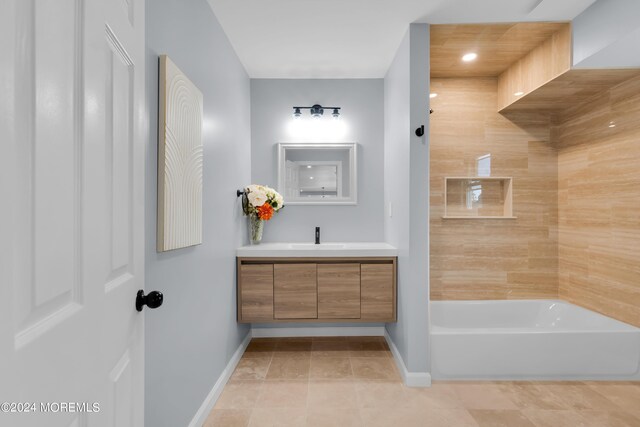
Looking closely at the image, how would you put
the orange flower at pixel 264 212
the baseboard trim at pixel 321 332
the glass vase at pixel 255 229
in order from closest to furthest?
the orange flower at pixel 264 212
the glass vase at pixel 255 229
the baseboard trim at pixel 321 332

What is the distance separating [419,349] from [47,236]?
2.36m

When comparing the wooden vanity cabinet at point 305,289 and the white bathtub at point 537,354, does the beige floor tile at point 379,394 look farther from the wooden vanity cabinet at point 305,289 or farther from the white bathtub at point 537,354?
the wooden vanity cabinet at point 305,289

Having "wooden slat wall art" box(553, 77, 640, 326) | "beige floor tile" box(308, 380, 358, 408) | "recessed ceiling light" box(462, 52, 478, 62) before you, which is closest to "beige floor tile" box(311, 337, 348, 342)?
"beige floor tile" box(308, 380, 358, 408)

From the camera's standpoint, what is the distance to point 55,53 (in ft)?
1.87

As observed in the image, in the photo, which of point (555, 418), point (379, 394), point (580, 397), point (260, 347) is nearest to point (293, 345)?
point (260, 347)

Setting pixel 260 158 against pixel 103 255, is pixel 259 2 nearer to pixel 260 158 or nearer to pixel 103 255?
pixel 260 158

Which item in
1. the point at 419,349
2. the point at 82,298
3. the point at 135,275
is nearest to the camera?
the point at 82,298

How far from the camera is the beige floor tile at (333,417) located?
192 cm

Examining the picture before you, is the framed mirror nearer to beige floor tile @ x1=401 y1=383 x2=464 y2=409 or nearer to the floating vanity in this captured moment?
the floating vanity

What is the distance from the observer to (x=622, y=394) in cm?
222

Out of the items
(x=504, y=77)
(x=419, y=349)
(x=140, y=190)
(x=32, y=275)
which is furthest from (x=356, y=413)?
(x=504, y=77)

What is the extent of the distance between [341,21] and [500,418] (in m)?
2.77

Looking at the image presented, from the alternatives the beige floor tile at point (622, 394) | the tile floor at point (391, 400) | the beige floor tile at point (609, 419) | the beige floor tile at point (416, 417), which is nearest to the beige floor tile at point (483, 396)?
the tile floor at point (391, 400)

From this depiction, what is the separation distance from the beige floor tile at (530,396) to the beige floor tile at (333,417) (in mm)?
1052
